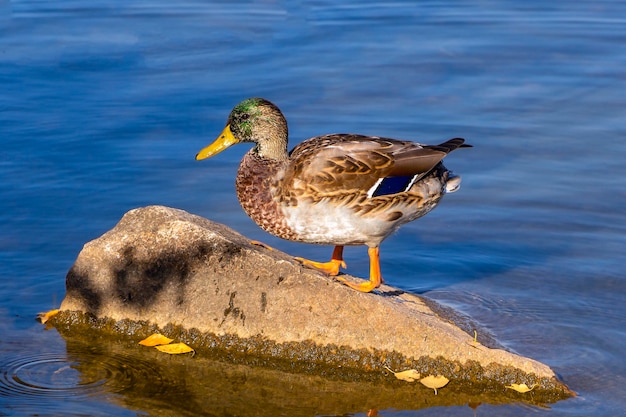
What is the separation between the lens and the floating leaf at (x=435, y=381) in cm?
520

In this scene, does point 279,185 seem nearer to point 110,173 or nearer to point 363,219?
point 363,219

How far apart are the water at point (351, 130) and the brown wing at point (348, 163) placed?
43.7 inches

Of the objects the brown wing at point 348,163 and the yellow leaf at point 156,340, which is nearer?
the yellow leaf at point 156,340

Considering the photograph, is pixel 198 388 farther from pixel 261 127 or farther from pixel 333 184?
pixel 261 127

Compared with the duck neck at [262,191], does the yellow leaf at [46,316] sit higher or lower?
lower

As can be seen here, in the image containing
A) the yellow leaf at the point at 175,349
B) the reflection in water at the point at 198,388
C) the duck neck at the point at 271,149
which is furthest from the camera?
the duck neck at the point at 271,149

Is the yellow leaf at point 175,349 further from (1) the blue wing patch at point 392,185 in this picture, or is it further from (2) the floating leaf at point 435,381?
(1) the blue wing patch at point 392,185

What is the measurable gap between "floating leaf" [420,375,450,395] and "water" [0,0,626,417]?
17cm

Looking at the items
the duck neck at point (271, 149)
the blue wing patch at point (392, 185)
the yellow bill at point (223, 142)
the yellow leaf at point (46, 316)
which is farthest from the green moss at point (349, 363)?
the yellow bill at point (223, 142)

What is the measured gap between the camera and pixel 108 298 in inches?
222

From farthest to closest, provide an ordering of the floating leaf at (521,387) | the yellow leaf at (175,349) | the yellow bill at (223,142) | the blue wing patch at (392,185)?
the yellow bill at (223,142) < the blue wing patch at (392,185) < the yellow leaf at (175,349) < the floating leaf at (521,387)

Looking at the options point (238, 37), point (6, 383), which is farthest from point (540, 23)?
point (6, 383)

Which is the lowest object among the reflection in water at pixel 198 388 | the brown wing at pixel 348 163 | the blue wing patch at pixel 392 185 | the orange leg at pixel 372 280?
the reflection in water at pixel 198 388

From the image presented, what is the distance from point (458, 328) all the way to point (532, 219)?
7.46 feet
